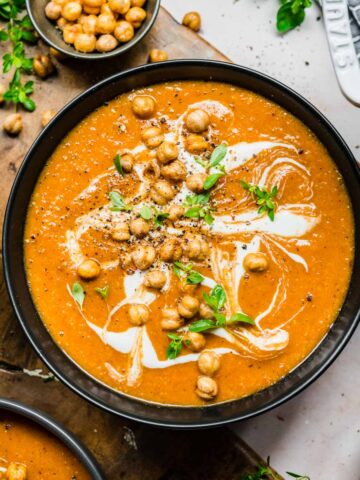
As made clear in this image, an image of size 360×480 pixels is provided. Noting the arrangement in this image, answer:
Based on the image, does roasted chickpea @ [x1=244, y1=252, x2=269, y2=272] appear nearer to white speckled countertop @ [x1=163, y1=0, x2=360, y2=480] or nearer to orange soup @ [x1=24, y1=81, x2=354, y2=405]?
orange soup @ [x1=24, y1=81, x2=354, y2=405]

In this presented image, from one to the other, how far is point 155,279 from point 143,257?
121 mm

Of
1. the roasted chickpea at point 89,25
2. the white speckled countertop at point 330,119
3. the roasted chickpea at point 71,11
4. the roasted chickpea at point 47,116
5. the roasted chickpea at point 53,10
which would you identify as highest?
the roasted chickpea at point 53,10

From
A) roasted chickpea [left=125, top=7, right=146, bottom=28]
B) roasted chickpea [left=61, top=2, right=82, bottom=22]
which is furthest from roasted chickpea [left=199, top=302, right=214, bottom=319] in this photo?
roasted chickpea [left=61, top=2, right=82, bottom=22]

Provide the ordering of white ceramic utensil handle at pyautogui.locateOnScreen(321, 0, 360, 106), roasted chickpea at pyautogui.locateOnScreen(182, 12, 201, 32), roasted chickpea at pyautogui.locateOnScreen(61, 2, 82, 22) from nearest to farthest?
white ceramic utensil handle at pyautogui.locateOnScreen(321, 0, 360, 106) → roasted chickpea at pyautogui.locateOnScreen(61, 2, 82, 22) → roasted chickpea at pyautogui.locateOnScreen(182, 12, 201, 32)

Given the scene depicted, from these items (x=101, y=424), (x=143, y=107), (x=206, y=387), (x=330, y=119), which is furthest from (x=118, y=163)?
(x=101, y=424)

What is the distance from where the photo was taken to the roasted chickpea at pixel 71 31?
386 cm

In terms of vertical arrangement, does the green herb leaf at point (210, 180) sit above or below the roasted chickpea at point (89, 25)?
below

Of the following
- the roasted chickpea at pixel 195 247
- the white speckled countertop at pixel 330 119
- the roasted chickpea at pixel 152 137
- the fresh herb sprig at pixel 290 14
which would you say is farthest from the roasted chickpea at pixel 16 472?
the fresh herb sprig at pixel 290 14

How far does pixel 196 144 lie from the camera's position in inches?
139

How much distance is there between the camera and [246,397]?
11.9ft

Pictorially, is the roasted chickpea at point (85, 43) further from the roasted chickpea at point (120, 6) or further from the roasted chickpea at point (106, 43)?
the roasted chickpea at point (120, 6)

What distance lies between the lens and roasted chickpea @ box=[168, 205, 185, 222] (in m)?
3.52

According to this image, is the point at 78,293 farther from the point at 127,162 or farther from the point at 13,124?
the point at 13,124

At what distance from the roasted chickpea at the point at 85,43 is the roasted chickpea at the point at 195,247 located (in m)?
1.15
